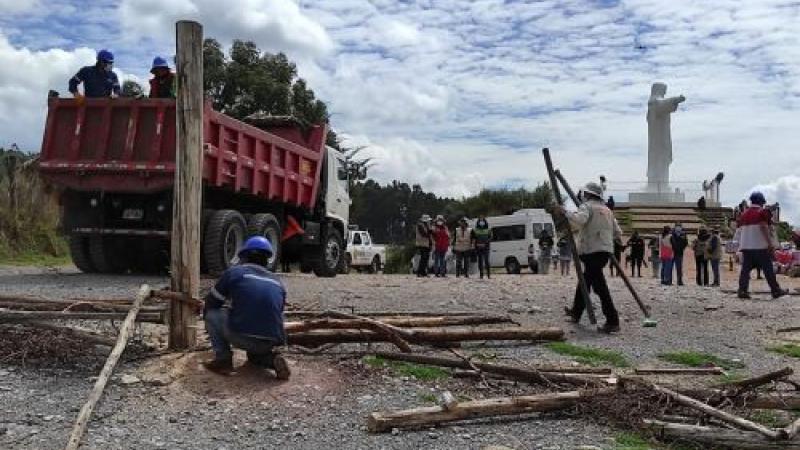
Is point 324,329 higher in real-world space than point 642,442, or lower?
higher

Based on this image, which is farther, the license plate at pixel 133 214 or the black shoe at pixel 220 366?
the license plate at pixel 133 214

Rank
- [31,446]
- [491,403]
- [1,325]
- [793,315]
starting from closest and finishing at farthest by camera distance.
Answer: [31,446] < [491,403] < [1,325] < [793,315]

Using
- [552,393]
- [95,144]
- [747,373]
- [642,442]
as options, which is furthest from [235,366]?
[95,144]

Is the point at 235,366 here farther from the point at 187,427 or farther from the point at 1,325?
the point at 1,325

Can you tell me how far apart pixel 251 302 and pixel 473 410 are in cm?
190

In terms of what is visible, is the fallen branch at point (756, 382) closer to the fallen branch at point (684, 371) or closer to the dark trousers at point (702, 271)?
the fallen branch at point (684, 371)

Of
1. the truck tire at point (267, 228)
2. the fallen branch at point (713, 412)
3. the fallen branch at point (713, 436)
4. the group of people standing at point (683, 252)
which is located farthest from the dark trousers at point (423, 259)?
the fallen branch at point (713, 436)

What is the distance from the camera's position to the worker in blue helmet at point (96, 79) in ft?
45.1

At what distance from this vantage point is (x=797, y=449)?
17.3 feet

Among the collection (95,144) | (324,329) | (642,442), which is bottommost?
(642,442)

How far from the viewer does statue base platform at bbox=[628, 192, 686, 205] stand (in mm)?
44344

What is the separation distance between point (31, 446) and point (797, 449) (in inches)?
183

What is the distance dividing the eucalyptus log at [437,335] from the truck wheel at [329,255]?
10.6 meters

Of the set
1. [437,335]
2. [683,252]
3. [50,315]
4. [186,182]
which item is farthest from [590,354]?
[683,252]
